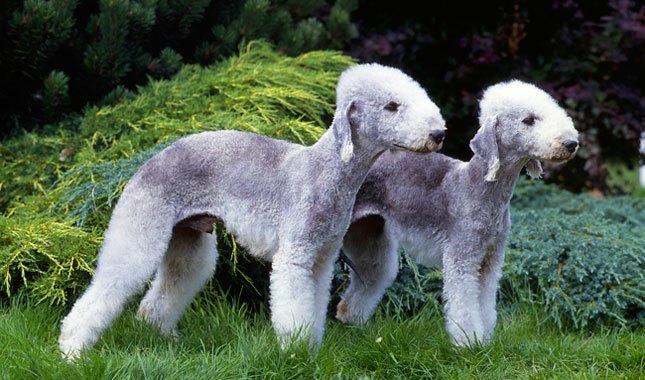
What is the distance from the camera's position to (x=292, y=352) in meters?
3.52

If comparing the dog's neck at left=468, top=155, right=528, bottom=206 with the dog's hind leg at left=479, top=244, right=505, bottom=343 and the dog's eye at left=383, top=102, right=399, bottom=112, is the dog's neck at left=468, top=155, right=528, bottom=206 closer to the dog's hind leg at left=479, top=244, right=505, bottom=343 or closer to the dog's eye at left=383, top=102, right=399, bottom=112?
the dog's hind leg at left=479, top=244, right=505, bottom=343

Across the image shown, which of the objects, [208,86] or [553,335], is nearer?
[553,335]

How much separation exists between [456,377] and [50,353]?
1762 mm

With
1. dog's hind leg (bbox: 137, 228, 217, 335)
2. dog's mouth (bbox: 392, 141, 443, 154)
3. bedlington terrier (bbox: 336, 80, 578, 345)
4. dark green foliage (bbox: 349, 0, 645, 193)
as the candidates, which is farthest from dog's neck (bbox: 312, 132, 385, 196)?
dark green foliage (bbox: 349, 0, 645, 193)

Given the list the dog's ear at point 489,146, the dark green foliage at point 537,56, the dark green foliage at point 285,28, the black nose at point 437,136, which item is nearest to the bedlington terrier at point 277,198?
the black nose at point 437,136

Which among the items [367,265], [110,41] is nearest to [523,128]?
[367,265]

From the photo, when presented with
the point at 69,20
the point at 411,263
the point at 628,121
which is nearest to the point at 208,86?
the point at 69,20

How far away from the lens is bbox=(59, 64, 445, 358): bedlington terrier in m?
3.53

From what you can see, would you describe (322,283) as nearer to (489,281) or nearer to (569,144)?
(489,281)

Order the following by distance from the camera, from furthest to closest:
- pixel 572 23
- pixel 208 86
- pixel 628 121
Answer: pixel 572 23 < pixel 628 121 < pixel 208 86

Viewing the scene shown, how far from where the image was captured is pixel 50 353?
12.0 feet

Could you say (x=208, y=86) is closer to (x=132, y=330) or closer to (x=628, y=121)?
(x=132, y=330)

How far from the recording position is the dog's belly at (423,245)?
156 inches

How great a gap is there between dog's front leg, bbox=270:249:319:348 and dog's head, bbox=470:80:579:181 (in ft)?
3.03
